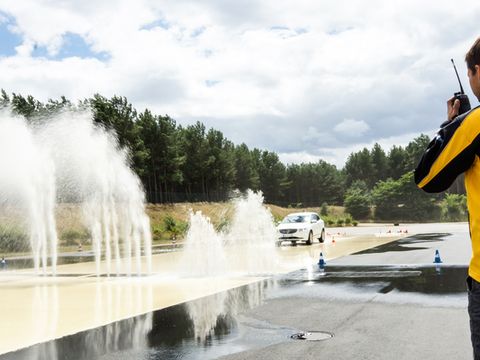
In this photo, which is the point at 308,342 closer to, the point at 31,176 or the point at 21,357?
the point at 21,357

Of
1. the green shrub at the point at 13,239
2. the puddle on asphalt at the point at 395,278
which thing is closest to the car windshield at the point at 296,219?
A: the puddle on asphalt at the point at 395,278

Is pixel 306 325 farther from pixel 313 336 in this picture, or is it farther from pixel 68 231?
pixel 68 231

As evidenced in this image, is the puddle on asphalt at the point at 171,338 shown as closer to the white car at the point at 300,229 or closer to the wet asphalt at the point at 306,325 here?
the wet asphalt at the point at 306,325

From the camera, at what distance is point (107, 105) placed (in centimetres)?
6325

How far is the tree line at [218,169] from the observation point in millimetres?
64500

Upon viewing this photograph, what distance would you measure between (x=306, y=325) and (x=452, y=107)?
6.19 m

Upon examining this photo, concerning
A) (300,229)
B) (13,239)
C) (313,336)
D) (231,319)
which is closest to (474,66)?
(313,336)

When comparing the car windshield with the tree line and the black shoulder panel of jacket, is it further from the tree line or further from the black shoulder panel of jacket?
the tree line

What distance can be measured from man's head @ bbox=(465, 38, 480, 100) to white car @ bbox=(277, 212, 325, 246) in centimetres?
2563

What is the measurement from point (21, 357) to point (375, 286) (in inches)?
312

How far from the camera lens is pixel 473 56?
2.47 metres

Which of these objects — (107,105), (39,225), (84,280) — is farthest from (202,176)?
(84,280)

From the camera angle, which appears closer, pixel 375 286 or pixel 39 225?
pixel 375 286

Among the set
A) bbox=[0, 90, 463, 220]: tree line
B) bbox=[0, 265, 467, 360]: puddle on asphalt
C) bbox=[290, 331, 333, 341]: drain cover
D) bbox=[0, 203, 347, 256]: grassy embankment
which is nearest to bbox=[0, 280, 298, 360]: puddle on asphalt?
bbox=[0, 265, 467, 360]: puddle on asphalt
